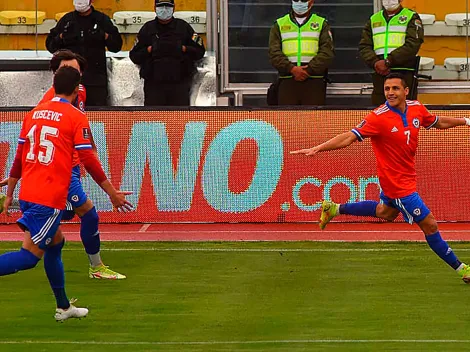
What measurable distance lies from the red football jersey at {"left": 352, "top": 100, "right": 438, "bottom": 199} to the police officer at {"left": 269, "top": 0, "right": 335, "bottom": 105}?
5.40 m

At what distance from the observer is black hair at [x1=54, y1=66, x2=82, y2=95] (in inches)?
348

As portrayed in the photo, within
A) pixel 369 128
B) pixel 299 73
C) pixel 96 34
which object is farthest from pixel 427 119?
pixel 96 34

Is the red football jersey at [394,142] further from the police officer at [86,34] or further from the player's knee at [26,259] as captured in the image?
the police officer at [86,34]

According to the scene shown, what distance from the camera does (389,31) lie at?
16.5 m

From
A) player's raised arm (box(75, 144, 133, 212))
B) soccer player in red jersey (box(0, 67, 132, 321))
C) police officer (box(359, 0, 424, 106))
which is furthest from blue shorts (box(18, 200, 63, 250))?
police officer (box(359, 0, 424, 106))

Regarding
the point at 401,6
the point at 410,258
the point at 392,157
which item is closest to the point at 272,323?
the point at 392,157

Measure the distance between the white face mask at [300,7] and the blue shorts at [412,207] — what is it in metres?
6.06

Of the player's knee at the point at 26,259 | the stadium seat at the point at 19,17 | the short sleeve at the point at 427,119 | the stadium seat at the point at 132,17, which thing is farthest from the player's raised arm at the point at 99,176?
the stadium seat at the point at 19,17

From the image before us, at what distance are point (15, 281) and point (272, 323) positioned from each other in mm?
3211

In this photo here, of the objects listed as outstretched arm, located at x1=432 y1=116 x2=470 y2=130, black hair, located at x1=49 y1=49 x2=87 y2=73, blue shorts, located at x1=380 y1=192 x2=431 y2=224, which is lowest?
blue shorts, located at x1=380 y1=192 x2=431 y2=224

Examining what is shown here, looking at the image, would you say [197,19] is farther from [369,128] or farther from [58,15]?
[369,128]

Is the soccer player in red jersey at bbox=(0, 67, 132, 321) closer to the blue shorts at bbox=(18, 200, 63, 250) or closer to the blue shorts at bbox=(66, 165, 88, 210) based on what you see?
the blue shorts at bbox=(18, 200, 63, 250)

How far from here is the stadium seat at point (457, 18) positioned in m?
17.9

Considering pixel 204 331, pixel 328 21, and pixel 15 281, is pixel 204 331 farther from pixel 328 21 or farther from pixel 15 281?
pixel 328 21
